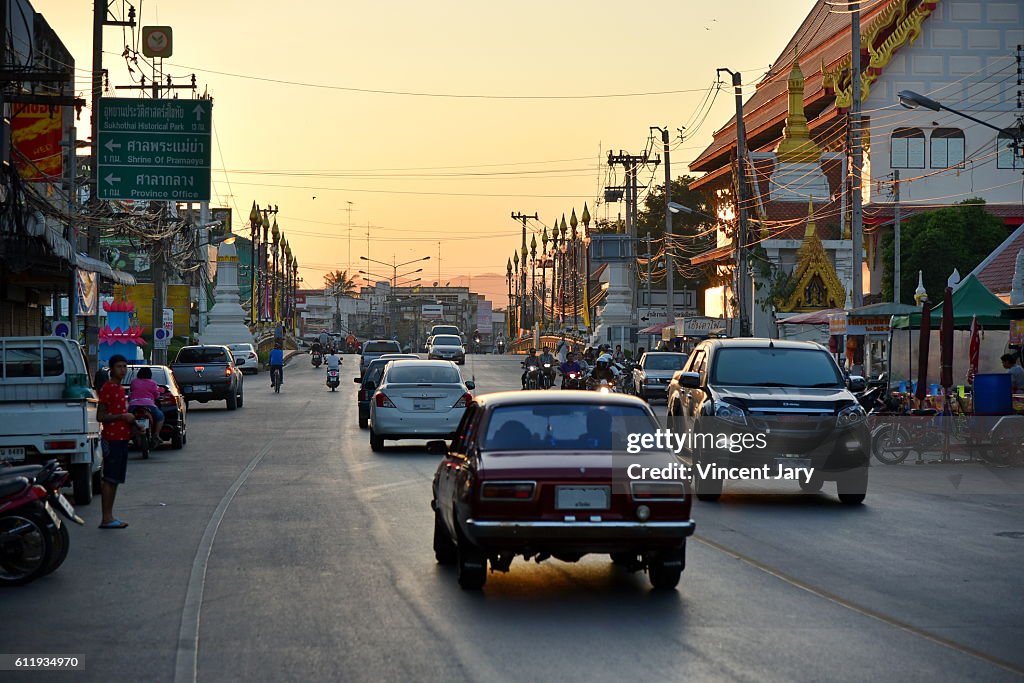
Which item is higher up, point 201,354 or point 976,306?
point 976,306

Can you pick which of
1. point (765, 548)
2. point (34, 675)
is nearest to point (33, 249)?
point (765, 548)

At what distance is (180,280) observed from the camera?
91.0 m

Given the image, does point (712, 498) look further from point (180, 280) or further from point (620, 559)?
point (180, 280)

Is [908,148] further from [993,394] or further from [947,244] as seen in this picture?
[993,394]

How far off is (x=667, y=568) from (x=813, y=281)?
5278 centimetres

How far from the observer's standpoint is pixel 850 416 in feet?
54.9

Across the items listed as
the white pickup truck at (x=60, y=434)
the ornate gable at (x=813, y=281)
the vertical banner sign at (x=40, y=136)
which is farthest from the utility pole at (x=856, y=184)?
the white pickup truck at (x=60, y=434)

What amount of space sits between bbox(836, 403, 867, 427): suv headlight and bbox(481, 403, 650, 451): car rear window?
614 centimetres

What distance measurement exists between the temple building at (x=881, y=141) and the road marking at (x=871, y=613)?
5181cm

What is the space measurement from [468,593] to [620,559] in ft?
5.34

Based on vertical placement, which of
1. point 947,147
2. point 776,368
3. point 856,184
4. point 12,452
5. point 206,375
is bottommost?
point 12,452

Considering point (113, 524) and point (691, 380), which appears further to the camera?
point (691, 380)

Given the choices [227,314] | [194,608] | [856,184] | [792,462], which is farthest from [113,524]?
[227,314]

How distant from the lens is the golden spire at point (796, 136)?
221 feet
